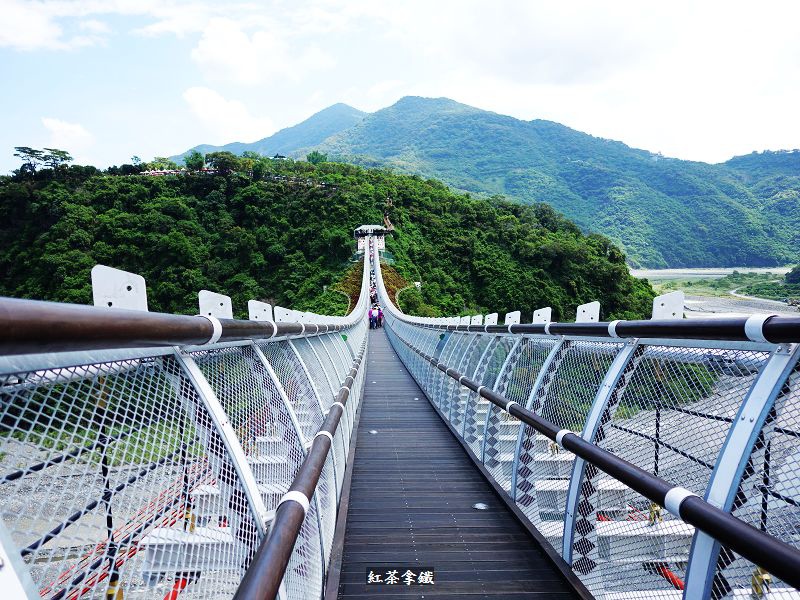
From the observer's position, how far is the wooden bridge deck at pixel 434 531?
9.00 feet

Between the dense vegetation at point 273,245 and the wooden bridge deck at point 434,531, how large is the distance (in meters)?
27.1

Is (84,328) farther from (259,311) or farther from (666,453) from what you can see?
(666,453)

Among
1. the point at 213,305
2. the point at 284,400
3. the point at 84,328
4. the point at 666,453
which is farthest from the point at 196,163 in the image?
the point at 84,328

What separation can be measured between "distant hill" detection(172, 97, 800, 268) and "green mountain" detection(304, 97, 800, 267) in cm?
26

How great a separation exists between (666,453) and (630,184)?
5132 inches

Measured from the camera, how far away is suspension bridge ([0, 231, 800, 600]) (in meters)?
0.84

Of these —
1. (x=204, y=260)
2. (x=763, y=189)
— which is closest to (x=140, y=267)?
(x=204, y=260)

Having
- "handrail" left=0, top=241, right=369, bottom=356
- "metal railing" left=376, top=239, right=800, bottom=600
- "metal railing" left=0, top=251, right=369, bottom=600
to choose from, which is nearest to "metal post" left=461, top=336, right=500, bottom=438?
"metal railing" left=376, top=239, right=800, bottom=600

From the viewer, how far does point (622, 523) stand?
94.1 inches

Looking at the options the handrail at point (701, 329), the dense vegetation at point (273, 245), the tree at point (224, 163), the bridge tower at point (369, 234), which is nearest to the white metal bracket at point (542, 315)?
the handrail at point (701, 329)

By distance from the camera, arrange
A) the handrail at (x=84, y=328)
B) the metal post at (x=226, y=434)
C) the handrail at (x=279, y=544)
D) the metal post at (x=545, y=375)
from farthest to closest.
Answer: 1. the metal post at (x=545, y=375)
2. the metal post at (x=226, y=434)
3. the handrail at (x=279, y=544)
4. the handrail at (x=84, y=328)

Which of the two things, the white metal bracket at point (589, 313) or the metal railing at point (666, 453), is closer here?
the metal railing at point (666, 453)

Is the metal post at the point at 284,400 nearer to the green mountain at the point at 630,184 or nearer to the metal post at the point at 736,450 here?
the metal post at the point at 736,450

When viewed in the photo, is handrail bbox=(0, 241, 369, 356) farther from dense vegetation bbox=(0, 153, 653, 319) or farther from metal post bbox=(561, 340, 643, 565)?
dense vegetation bbox=(0, 153, 653, 319)
